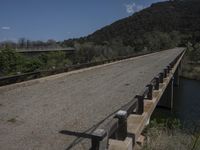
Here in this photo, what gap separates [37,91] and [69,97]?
165 centimetres

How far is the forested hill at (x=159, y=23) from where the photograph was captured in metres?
147

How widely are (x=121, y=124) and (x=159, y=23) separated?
6601 inches

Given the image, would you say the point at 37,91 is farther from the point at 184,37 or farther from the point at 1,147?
the point at 184,37

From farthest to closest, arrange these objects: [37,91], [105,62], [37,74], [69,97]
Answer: [105,62] < [37,74] < [37,91] < [69,97]

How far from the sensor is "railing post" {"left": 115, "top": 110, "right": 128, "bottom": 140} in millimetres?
5000

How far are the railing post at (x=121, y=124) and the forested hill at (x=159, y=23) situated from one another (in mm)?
130369

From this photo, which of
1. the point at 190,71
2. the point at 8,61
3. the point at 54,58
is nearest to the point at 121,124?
the point at 8,61

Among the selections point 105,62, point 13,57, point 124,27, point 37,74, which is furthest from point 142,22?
point 37,74

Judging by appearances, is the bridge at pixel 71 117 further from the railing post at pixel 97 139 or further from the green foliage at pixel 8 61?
the green foliage at pixel 8 61

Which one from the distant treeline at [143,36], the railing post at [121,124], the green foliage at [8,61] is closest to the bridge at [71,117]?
the railing post at [121,124]

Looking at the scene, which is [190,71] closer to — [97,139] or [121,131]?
[121,131]

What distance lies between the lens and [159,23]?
167 m

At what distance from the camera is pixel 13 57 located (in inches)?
1821

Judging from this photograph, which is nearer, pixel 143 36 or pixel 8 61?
pixel 8 61
